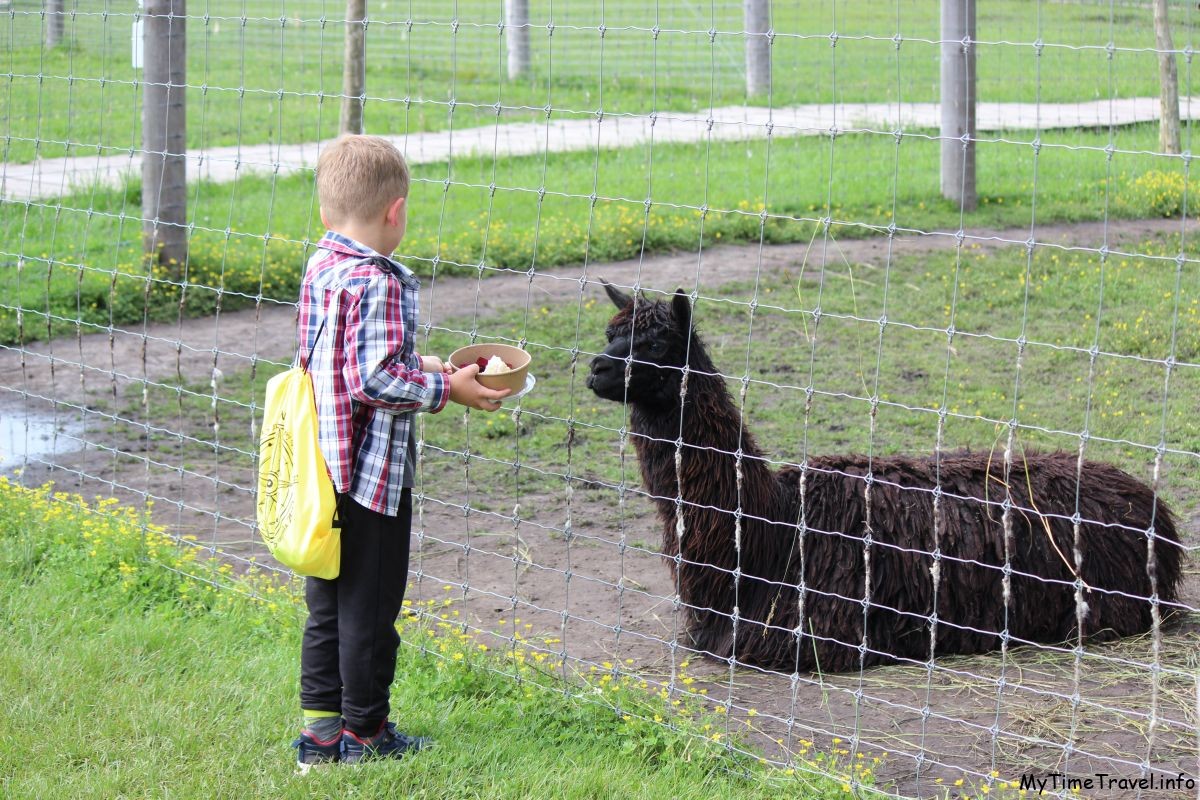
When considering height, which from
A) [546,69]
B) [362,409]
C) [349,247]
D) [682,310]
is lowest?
[362,409]

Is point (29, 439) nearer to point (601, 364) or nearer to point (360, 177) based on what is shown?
point (601, 364)

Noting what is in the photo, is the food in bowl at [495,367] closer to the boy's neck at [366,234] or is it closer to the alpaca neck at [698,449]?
Result: the boy's neck at [366,234]

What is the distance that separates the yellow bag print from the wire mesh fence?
881 millimetres

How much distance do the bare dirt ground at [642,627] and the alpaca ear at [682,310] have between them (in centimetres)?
17

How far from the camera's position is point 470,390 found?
3.62 meters

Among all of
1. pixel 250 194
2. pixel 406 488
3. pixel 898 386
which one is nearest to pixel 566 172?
pixel 250 194

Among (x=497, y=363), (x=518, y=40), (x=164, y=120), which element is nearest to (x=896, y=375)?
(x=497, y=363)

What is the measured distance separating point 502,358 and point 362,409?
455mm

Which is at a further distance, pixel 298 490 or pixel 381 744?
pixel 381 744

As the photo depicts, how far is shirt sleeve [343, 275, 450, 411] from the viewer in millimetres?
3453

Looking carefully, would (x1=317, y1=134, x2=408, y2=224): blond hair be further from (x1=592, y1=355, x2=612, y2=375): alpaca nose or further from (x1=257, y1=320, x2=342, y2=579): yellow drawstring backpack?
(x1=592, y1=355, x2=612, y2=375): alpaca nose

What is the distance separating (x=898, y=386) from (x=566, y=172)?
260 inches

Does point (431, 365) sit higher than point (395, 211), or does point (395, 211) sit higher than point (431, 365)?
point (395, 211)

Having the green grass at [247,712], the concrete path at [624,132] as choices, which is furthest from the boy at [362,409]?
the concrete path at [624,132]
